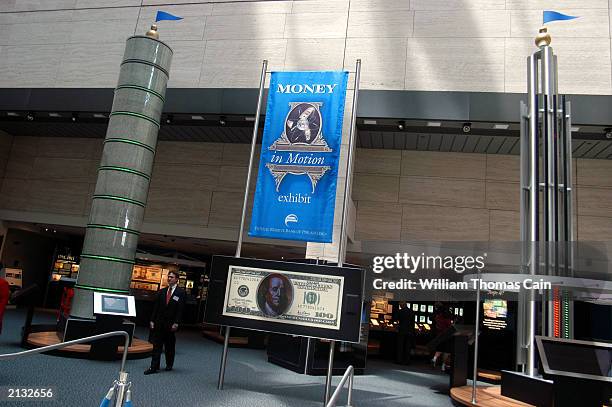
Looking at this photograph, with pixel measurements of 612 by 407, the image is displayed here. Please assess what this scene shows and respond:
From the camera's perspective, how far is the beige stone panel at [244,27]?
10.7m

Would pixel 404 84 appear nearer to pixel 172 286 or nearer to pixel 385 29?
pixel 385 29

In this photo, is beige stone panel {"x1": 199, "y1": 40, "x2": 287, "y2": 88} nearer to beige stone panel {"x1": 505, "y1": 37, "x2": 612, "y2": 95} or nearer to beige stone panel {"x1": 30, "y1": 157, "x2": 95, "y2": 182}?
beige stone panel {"x1": 505, "y1": 37, "x2": 612, "y2": 95}

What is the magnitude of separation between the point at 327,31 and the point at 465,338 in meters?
7.00

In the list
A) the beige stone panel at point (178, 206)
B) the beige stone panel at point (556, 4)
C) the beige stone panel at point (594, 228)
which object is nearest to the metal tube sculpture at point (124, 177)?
the beige stone panel at point (178, 206)

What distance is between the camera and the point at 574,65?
9219mm

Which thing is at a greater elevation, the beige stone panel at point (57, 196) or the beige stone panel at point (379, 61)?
the beige stone panel at point (379, 61)

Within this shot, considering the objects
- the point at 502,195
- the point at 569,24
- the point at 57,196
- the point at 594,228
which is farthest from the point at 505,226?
the point at 57,196

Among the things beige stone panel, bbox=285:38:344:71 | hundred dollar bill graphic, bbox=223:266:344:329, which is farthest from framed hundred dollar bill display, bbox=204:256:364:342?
beige stone panel, bbox=285:38:344:71

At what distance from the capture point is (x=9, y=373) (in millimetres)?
5242

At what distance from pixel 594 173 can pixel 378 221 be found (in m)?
5.16

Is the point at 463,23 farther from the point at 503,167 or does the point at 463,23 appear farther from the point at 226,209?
the point at 226,209

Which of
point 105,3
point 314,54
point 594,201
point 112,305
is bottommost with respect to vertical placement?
point 112,305

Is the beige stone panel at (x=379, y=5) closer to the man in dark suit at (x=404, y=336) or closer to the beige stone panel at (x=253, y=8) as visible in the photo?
the beige stone panel at (x=253, y=8)

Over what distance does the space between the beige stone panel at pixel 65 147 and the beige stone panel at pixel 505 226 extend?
11160mm
